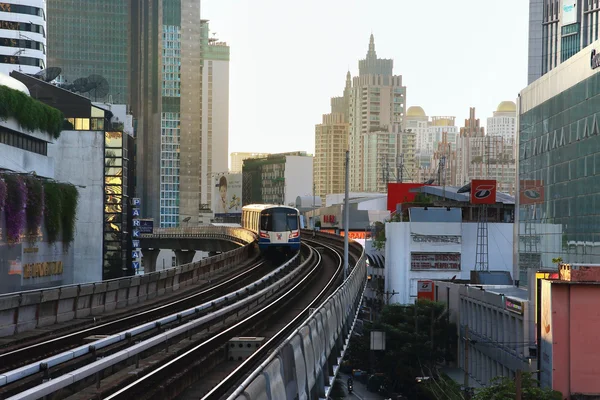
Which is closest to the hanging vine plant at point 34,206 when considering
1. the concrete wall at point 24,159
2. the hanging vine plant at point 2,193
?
the concrete wall at point 24,159

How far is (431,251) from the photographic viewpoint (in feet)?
382

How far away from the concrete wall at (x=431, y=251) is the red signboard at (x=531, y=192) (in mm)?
42170

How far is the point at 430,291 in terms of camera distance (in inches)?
3590

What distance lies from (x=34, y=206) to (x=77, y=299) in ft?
112

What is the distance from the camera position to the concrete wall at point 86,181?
87.5 meters

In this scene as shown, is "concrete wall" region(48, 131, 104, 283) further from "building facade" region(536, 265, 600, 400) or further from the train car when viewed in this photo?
"building facade" region(536, 265, 600, 400)

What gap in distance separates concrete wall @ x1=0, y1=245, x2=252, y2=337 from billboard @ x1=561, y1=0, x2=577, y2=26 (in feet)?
428

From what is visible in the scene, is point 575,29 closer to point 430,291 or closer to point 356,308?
point 430,291

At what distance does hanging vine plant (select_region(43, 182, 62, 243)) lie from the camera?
70.2 metres

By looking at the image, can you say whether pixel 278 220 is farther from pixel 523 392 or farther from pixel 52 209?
pixel 523 392

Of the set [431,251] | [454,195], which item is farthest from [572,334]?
[454,195]

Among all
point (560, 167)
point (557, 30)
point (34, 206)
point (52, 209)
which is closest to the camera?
point (560, 167)

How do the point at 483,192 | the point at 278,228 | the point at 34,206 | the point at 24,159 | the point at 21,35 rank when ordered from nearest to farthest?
the point at 34,206
the point at 278,228
the point at 24,159
the point at 483,192
the point at 21,35

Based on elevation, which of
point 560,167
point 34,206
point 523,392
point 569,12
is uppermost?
point 569,12
